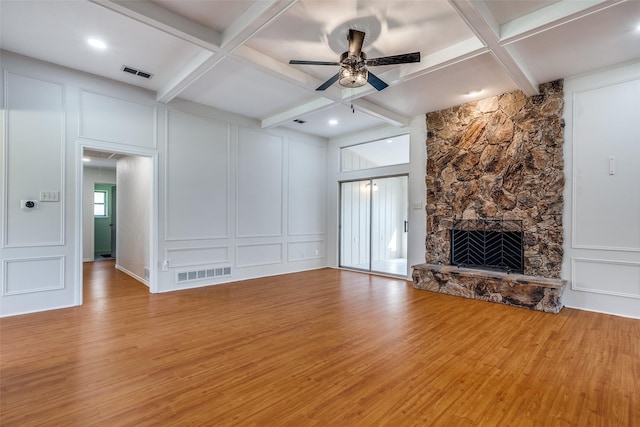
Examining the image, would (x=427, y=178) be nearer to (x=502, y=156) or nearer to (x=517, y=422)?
(x=502, y=156)

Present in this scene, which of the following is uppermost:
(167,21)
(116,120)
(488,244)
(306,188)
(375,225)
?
(167,21)

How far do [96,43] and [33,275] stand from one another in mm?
2947

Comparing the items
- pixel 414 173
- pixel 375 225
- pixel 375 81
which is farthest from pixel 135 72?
pixel 375 225

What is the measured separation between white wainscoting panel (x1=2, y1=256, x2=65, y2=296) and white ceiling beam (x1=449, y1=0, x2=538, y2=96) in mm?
5374

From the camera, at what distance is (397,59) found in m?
3.05

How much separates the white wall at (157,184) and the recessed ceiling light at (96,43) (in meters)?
0.97

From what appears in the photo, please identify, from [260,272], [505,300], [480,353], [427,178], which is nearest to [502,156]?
[427,178]

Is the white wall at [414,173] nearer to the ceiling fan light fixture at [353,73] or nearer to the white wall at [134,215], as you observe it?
the ceiling fan light fixture at [353,73]

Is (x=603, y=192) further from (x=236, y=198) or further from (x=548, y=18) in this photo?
(x=236, y=198)

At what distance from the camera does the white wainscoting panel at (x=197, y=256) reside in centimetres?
514

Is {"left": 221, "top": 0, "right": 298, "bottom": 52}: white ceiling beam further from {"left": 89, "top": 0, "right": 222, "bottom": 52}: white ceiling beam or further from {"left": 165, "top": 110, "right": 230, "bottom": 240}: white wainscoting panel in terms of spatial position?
{"left": 165, "top": 110, "right": 230, "bottom": 240}: white wainscoting panel

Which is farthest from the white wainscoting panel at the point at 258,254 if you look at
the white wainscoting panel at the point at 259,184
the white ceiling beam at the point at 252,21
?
the white ceiling beam at the point at 252,21

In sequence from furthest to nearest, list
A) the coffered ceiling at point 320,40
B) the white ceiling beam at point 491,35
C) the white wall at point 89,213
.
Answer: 1. the white wall at point 89,213
2. the coffered ceiling at point 320,40
3. the white ceiling beam at point 491,35

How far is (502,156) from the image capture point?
4.82m
